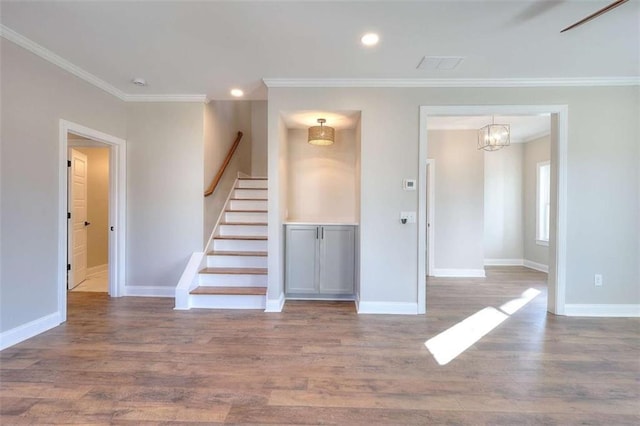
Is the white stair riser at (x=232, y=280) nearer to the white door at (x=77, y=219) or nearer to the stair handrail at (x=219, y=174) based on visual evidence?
the stair handrail at (x=219, y=174)

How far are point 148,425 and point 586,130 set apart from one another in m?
4.66

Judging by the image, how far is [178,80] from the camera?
11.0 ft

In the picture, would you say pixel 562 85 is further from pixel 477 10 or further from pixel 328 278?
pixel 328 278

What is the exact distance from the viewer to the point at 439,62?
9.31ft

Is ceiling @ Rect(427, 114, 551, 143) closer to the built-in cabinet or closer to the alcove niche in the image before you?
the alcove niche

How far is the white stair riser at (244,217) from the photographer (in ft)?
15.1

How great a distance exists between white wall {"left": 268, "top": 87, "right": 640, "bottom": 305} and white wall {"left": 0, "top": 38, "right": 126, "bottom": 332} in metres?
2.08

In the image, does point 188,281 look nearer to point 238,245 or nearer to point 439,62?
point 238,245

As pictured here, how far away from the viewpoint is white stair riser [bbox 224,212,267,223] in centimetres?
459

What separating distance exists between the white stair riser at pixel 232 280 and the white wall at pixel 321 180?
3.69 ft

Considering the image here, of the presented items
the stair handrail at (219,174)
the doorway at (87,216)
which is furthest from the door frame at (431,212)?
the doorway at (87,216)

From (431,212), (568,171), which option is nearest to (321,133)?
(431,212)

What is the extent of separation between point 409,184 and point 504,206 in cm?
391

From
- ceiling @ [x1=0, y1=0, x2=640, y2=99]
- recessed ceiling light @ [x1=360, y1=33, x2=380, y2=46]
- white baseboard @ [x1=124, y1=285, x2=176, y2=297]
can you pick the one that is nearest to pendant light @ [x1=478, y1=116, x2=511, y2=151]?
ceiling @ [x1=0, y1=0, x2=640, y2=99]
